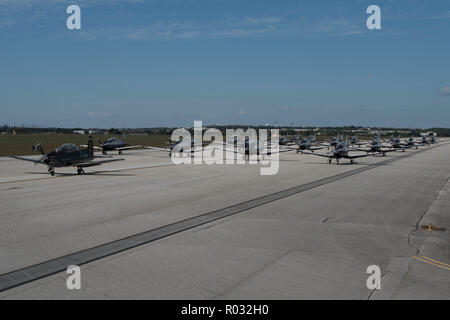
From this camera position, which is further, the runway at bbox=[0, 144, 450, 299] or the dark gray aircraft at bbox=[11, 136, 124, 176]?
the dark gray aircraft at bbox=[11, 136, 124, 176]

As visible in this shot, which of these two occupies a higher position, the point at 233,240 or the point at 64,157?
the point at 64,157

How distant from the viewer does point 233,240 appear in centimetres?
1298

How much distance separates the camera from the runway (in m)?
8.98

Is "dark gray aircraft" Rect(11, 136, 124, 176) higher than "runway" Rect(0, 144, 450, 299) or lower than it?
higher

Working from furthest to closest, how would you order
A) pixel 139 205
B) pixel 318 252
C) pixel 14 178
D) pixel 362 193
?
pixel 14 178
pixel 362 193
pixel 139 205
pixel 318 252

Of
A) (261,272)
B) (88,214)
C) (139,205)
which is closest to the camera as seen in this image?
(261,272)

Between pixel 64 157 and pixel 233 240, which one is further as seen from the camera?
pixel 64 157

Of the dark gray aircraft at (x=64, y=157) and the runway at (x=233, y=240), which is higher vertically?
the dark gray aircraft at (x=64, y=157)

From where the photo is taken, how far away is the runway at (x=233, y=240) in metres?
8.98

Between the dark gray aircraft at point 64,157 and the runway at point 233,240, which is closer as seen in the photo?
the runway at point 233,240
